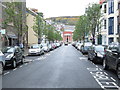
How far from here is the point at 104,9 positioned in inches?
1786

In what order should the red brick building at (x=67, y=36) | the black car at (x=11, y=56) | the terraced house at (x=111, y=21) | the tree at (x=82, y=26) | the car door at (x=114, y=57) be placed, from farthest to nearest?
the red brick building at (x=67, y=36) < the tree at (x=82, y=26) < the terraced house at (x=111, y=21) < the black car at (x=11, y=56) < the car door at (x=114, y=57)

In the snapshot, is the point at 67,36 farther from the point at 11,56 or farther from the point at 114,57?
the point at 114,57

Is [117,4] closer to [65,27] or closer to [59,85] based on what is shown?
[59,85]

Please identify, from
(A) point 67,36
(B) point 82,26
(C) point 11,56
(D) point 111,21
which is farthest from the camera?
(A) point 67,36

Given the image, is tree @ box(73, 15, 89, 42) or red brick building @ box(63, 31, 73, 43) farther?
red brick building @ box(63, 31, 73, 43)

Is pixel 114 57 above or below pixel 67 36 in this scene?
below

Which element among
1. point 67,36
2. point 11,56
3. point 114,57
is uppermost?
point 67,36

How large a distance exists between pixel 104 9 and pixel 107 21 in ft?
10.0

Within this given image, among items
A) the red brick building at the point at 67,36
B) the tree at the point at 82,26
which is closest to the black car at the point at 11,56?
the tree at the point at 82,26

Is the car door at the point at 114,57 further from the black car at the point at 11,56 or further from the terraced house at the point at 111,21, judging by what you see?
the terraced house at the point at 111,21

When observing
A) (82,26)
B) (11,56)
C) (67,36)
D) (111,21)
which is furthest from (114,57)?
(67,36)

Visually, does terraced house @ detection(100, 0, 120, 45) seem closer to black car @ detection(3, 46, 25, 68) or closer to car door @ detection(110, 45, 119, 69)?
black car @ detection(3, 46, 25, 68)

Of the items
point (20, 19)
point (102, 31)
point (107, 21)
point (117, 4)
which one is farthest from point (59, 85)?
point (102, 31)

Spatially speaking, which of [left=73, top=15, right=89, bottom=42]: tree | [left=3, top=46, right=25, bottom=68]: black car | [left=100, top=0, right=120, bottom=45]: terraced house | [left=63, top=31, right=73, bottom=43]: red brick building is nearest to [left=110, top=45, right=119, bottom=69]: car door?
[left=3, top=46, right=25, bottom=68]: black car
